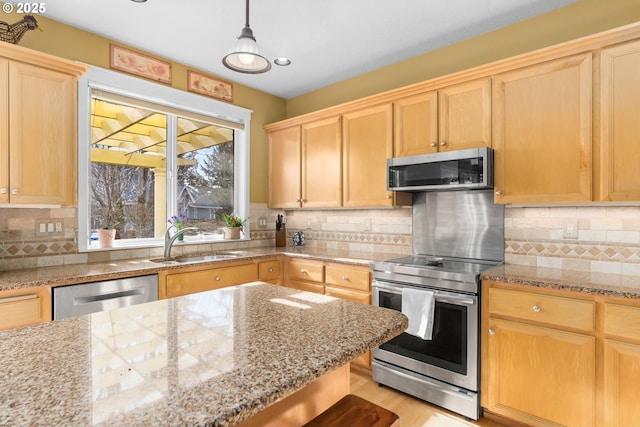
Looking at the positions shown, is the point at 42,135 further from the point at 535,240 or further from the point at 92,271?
the point at 535,240

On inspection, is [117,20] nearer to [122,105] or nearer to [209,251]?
[122,105]

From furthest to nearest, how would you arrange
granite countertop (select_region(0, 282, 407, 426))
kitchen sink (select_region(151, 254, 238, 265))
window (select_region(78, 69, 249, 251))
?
kitchen sink (select_region(151, 254, 238, 265)) → window (select_region(78, 69, 249, 251)) → granite countertop (select_region(0, 282, 407, 426))

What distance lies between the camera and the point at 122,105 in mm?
3061

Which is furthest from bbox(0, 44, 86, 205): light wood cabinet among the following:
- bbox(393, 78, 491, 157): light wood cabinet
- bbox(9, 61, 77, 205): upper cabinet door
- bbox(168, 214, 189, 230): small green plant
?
bbox(393, 78, 491, 157): light wood cabinet

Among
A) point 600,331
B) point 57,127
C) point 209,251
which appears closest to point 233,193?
point 209,251

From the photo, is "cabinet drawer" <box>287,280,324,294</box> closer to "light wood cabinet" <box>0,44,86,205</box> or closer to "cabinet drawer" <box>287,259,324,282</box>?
"cabinet drawer" <box>287,259,324,282</box>

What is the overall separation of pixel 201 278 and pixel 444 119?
2.31 m

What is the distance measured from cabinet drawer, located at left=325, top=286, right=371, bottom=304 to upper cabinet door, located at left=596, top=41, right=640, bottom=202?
167cm

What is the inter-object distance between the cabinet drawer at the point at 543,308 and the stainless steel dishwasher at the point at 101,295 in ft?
7.72

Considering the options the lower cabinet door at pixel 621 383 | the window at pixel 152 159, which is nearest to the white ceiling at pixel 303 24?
the window at pixel 152 159

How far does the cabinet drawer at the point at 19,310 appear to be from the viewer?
6.28ft

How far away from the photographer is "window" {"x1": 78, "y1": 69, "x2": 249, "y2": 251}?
286cm

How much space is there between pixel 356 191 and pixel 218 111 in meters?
1.71

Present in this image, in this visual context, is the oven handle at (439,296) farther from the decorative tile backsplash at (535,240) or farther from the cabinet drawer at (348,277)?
the decorative tile backsplash at (535,240)
